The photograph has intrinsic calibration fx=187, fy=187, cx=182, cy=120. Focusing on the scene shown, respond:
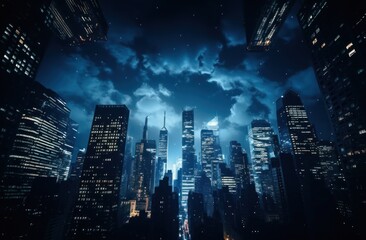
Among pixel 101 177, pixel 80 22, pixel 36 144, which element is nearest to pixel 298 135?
pixel 101 177

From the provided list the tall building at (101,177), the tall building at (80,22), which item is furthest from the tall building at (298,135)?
the tall building at (80,22)

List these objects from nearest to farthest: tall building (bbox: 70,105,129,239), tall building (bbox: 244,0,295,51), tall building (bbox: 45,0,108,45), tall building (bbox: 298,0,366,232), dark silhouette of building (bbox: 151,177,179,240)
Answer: tall building (bbox: 244,0,295,51)
tall building (bbox: 45,0,108,45)
tall building (bbox: 298,0,366,232)
dark silhouette of building (bbox: 151,177,179,240)
tall building (bbox: 70,105,129,239)

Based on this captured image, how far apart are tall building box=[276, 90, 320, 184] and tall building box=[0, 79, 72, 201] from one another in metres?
195

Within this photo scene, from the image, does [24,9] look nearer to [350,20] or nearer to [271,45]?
[271,45]

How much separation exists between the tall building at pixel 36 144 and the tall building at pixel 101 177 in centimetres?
3657

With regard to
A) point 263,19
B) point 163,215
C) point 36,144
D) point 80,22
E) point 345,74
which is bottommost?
point 163,215

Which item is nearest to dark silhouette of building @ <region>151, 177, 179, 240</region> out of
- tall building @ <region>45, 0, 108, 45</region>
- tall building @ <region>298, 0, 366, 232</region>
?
tall building @ <region>298, 0, 366, 232</region>

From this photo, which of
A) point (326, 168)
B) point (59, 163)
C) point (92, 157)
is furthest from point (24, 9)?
point (326, 168)

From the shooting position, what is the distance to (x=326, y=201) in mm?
104125

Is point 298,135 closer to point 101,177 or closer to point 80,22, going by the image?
point 101,177

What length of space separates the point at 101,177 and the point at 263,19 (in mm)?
131630

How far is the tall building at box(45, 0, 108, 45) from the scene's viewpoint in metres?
48.3

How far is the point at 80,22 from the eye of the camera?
174 ft

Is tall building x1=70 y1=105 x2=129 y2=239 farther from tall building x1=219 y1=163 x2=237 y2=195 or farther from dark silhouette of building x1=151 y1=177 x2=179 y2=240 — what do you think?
tall building x1=219 y1=163 x2=237 y2=195
